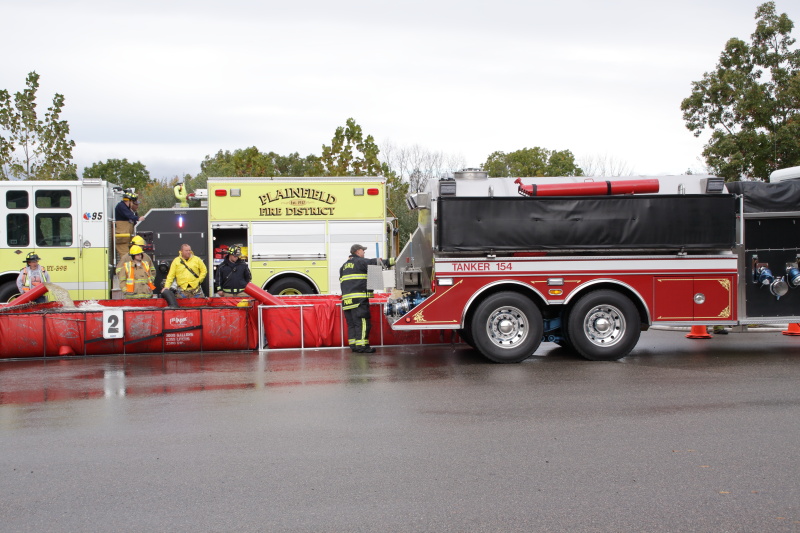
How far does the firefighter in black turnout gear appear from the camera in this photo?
11.7 m

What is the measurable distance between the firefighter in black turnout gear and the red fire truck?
4.63 ft

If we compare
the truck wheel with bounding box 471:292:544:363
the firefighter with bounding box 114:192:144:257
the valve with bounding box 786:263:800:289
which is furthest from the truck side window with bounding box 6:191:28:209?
the valve with bounding box 786:263:800:289

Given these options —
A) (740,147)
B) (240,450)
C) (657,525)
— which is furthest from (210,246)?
(740,147)

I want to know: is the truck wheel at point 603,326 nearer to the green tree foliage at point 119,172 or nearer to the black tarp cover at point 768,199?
the black tarp cover at point 768,199

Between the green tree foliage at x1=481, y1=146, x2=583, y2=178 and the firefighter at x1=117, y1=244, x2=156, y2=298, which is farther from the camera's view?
the green tree foliage at x1=481, y1=146, x2=583, y2=178

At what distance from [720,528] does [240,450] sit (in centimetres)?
352

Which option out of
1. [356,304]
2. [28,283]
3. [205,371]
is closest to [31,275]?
[28,283]

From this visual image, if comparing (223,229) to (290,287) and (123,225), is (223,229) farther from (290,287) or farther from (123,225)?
(123,225)

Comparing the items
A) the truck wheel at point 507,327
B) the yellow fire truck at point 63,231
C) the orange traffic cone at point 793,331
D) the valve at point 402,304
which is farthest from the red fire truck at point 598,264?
the yellow fire truck at point 63,231

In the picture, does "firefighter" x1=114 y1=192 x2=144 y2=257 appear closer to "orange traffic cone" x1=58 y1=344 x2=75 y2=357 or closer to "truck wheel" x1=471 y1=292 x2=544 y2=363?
"orange traffic cone" x1=58 y1=344 x2=75 y2=357

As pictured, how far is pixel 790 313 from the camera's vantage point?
1080 centimetres

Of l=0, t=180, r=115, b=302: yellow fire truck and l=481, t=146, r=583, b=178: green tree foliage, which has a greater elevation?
l=481, t=146, r=583, b=178: green tree foliage

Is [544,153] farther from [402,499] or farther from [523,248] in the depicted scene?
[402,499]

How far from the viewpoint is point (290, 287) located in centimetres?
1534
